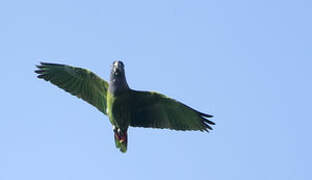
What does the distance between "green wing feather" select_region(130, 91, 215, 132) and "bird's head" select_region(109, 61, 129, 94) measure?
2.65ft

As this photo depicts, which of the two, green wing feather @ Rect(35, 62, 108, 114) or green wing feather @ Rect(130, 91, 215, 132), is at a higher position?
green wing feather @ Rect(35, 62, 108, 114)

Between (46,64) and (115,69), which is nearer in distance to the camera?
(115,69)

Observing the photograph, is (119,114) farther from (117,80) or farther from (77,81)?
(77,81)

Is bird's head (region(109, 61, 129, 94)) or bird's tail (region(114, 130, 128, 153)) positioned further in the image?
bird's tail (region(114, 130, 128, 153))

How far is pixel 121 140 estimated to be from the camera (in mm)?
26453

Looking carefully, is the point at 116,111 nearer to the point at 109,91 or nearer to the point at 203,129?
the point at 109,91

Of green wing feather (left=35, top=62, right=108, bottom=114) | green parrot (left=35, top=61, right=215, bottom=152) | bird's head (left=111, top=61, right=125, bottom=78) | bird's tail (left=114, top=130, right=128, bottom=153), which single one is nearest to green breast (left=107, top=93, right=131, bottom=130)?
green parrot (left=35, top=61, right=215, bottom=152)

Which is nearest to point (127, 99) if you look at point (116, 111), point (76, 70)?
point (116, 111)

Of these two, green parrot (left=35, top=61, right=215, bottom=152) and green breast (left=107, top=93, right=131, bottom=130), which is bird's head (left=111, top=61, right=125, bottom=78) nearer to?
green parrot (left=35, top=61, right=215, bottom=152)

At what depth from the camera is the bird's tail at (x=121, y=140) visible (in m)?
26.4

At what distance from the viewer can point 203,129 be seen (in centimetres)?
2684

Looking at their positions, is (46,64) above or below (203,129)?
above

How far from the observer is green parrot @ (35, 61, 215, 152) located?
84.5 feet

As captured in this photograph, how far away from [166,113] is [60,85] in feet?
12.6
